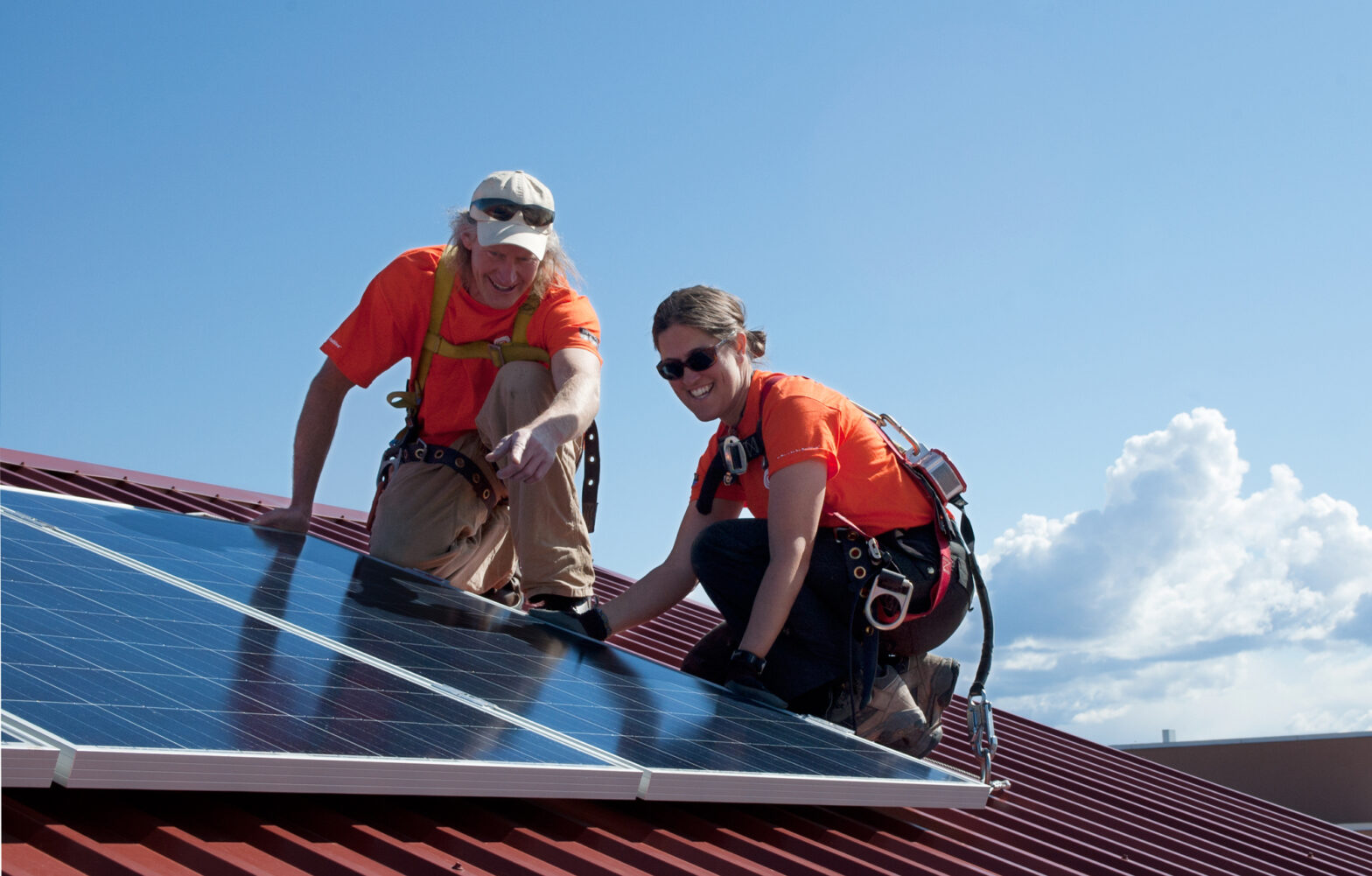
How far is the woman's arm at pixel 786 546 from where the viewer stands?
14.9ft

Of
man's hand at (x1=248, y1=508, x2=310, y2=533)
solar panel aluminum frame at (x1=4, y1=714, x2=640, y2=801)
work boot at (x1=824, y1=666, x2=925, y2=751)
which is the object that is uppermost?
man's hand at (x1=248, y1=508, x2=310, y2=533)

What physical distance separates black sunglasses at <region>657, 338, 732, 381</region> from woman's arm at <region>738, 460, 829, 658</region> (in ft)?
1.90

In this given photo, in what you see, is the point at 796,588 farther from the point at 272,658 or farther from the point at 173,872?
the point at 173,872

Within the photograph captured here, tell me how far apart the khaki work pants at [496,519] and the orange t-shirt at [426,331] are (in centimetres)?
16

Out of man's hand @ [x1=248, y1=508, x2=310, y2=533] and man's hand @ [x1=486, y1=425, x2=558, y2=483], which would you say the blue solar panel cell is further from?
man's hand @ [x1=248, y1=508, x2=310, y2=533]

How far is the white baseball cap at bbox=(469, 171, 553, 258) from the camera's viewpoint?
220 inches

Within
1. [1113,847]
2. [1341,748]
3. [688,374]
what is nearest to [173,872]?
[688,374]

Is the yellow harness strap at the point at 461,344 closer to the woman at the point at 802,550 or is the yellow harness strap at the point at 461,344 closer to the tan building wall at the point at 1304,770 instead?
the woman at the point at 802,550

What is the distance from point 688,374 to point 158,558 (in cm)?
199

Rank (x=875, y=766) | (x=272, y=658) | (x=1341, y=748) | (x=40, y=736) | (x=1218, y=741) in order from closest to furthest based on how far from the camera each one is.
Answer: (x=40, y=736) < (x=272, y=658) < (x=875, y=766) < (x=1341, y=748) < (x=1218, y=741)

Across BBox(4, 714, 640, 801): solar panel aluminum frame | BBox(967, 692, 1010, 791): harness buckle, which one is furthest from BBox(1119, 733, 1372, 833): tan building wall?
BBox(4, 714, 640, 801): solar panel aluminum frame

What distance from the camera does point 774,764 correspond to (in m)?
3.55

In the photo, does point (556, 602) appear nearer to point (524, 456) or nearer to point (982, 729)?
point (524, 456)

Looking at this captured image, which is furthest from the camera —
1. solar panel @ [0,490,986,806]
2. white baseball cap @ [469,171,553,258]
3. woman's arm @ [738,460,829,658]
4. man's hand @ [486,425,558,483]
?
white baseball cap @ [469,171,553,258]
